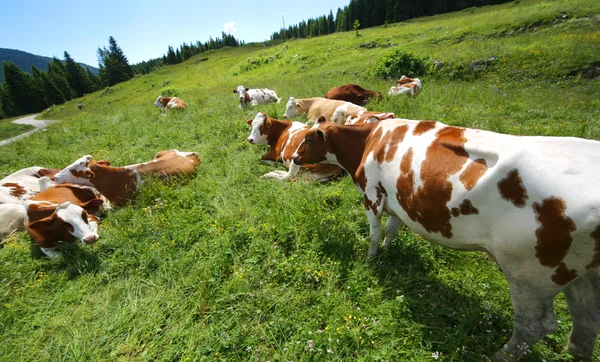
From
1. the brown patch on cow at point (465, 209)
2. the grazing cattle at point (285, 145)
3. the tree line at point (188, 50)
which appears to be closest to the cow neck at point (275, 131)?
the grazing cattle at point (285, 145)

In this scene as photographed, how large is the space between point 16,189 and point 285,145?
6.62 metres

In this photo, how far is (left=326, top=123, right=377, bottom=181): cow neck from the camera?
4.18 meters

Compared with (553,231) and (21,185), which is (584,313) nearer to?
(553,231)

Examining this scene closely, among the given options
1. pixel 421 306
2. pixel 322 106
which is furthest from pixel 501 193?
pixel 322 106

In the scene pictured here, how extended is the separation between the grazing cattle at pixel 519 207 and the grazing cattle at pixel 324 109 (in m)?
5.73

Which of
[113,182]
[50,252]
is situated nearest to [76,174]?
[113,182]

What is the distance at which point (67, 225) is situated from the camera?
4.80m

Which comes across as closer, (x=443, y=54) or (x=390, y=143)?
(x=390, y=143)

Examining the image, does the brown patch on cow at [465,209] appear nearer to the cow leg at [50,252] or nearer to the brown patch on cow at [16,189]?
the cow leg at [50,252]

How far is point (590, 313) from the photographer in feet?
7.98

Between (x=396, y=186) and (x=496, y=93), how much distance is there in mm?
9823

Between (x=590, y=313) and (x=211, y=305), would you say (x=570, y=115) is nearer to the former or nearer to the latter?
(x=590, y=313)

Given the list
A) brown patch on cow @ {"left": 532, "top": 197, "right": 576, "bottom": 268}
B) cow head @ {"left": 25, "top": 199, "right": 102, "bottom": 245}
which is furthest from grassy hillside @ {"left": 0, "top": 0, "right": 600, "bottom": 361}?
brown patch on cow @ {"left": 532, "top": 197, "right": 576, "bottom": 268}

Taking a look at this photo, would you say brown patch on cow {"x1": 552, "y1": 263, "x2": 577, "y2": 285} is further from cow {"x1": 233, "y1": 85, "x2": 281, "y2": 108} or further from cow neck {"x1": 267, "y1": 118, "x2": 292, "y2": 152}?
cow {"x1": 233, "y1": 85, "x2": 281, "y2": 108}
